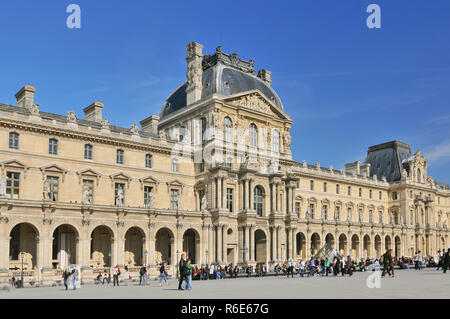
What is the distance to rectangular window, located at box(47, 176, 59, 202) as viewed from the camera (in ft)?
156

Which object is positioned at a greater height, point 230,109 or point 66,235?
point 230,109

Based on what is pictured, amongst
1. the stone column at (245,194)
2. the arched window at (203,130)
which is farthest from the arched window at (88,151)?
the stone column at (245,194)

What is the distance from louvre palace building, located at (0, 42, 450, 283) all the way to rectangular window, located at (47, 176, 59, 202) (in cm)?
10

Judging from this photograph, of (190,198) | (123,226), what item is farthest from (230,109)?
(123,226)

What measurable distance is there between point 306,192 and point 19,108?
43925 mm

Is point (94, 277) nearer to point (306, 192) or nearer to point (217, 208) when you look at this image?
point (217, 208)

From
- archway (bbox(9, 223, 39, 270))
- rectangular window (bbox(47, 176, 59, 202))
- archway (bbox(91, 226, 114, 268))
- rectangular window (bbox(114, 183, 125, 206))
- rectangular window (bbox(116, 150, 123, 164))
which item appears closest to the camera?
archway (bbox(9, 223, 39, 270))

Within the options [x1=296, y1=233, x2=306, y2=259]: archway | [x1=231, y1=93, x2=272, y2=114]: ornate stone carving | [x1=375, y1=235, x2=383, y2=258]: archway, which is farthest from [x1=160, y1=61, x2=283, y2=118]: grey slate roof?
[x1=375, y1=235, x2=383, y2=258]: archway

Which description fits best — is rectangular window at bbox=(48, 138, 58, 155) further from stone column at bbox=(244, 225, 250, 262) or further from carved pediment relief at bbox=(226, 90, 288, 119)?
stone column at bbox=(244, 225, 250, 262)

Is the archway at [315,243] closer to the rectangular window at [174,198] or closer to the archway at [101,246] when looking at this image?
the rectangular window at [174,198]

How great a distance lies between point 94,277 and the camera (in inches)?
1740

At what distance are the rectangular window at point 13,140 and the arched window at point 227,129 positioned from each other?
74.5ft
